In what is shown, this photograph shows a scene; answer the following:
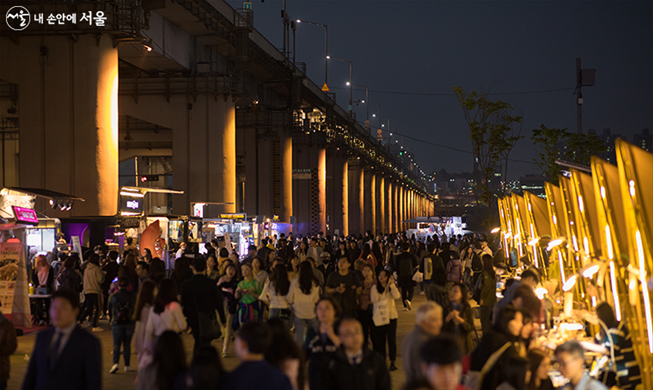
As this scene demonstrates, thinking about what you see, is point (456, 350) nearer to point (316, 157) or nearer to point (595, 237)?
point (595, 237)

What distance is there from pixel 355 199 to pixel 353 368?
65.7 meters

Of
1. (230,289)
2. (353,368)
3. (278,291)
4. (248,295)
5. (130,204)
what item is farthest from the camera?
(130,204)

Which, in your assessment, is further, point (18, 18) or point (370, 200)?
point (370, 200)

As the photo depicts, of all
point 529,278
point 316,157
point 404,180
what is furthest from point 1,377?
point 404,180

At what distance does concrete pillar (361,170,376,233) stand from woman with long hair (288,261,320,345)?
218 ft

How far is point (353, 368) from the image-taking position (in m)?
4.78

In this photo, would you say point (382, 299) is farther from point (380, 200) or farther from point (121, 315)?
point (380, 200)

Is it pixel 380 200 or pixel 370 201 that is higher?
pixel 380 200

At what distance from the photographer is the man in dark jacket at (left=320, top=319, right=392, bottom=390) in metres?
4.72

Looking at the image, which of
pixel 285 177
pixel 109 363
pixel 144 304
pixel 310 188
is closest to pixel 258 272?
pixel 109 363

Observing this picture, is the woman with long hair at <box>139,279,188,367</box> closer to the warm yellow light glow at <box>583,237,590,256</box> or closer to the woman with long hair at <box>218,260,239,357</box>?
the woman with long hair at <box>218,260,239,357</box>

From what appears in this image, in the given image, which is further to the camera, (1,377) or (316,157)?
(316,157)

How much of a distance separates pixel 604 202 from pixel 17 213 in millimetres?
11851

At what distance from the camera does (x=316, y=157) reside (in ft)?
168
